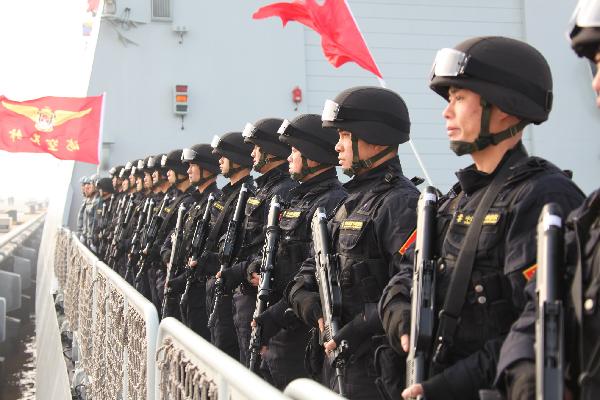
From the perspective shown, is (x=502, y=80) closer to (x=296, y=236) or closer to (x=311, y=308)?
(x=311, y=308)

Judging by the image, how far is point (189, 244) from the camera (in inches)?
279

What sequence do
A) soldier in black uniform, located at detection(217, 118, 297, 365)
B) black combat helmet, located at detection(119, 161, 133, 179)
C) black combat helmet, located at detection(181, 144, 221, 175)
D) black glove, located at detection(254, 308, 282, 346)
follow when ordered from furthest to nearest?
black combat helmet, located at detection(119, 161, 133, 179), black combat helmet, located at detection(181, 144, 221, 175), soldier in black uniform, located at detection(217, 118, 297, 365), black glove, located at detection(254, 308, 282, 346)

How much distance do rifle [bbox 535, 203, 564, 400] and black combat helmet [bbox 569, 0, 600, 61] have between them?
1.41ft

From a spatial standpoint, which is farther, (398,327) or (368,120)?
(368,120)

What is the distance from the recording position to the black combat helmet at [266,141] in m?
5.82

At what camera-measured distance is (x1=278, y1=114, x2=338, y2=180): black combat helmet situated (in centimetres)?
501

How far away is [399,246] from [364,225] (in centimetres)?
20

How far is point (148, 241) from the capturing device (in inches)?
353

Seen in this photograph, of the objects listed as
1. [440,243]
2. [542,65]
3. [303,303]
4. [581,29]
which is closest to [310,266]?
[303,303]

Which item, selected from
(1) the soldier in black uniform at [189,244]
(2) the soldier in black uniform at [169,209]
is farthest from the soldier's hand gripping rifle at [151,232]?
(1) the soldier in black uniform at [189,244]

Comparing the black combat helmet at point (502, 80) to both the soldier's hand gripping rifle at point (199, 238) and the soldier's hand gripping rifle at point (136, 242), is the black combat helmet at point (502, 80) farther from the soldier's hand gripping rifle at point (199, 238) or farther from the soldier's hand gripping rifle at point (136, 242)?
the soldier's hand gripping rifle at point (136, 242)

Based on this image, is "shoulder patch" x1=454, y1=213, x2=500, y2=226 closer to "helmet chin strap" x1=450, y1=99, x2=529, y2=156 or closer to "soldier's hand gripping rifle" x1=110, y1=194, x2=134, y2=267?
"helmet chin strap" x1=450, y1=99, x2=529, y2=156

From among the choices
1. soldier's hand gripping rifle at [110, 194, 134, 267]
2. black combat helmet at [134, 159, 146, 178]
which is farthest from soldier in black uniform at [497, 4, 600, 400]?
soldier's hand gripping rifle at [110, 194, 134, 267]

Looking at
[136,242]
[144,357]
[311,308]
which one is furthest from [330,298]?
[136,242]
